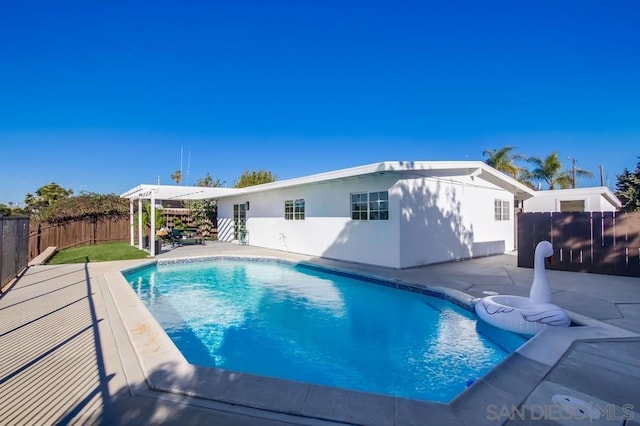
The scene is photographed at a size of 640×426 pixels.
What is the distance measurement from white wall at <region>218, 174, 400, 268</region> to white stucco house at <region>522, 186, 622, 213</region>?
11862 millimetres

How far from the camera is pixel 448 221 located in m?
11.3

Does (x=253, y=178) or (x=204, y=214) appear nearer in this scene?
(x=204, y=214)

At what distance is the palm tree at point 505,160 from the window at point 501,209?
12168 mm

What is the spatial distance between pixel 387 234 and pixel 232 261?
6.60 metres

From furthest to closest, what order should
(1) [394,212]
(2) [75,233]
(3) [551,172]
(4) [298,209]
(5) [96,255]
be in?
(3) [551,172] < (2) [75,233] < (4) [298,209] < (5) [96,255] < (1) [394,212]

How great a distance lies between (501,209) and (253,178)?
29.4m

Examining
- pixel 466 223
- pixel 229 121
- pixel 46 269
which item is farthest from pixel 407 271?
pixel 229 121

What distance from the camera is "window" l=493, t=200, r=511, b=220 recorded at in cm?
1385

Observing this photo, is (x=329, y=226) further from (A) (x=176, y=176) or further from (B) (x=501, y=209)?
(A) (x=176, y=176)

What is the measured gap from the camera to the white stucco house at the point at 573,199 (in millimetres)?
16219

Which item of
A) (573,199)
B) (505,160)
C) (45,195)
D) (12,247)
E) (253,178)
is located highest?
(253,178)

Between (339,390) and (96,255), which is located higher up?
(96,255)

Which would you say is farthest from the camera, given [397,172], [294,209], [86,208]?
[86,208]

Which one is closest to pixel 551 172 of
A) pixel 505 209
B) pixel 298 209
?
pixel 505 209
